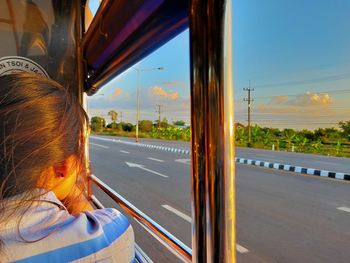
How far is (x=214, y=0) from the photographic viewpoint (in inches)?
28.3

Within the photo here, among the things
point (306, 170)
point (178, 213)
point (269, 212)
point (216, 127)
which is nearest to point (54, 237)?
point (216, 127)

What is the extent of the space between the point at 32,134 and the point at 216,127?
367mm

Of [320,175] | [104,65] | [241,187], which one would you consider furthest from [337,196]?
[104,65]

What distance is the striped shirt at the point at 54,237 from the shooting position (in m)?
0.57

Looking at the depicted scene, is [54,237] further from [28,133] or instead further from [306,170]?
[306,170]

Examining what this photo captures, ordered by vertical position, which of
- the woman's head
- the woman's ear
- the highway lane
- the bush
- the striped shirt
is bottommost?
the highway lane

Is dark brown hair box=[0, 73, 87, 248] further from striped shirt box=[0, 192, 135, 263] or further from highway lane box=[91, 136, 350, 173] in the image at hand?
highway lane box=[91, 136, 350, 173]

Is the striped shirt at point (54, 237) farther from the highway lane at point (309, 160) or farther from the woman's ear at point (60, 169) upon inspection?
the highway lane at point (309, 160)

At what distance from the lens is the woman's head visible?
61 centimetres

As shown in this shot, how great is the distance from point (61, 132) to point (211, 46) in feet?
1.16

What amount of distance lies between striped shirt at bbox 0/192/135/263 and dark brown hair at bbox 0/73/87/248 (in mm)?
32

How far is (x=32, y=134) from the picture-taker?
61cm

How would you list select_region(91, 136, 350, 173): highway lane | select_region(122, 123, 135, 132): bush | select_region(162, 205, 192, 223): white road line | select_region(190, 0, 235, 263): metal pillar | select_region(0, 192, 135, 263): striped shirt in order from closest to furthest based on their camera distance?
select_region(0, 192, 135, 263): striped shirt → select_region(190, 0, 235, 263): metal pillar → select_region(162, 205, 192, 223): white road line → select_region(91, 136, 350, 173): highway lane → select_region(122, 123, 135, 132): bush

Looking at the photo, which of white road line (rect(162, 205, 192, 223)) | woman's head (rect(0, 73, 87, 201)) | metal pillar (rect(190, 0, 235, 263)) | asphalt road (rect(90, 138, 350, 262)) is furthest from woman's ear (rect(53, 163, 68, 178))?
white road line (rect(162, 205, 192, 223))
